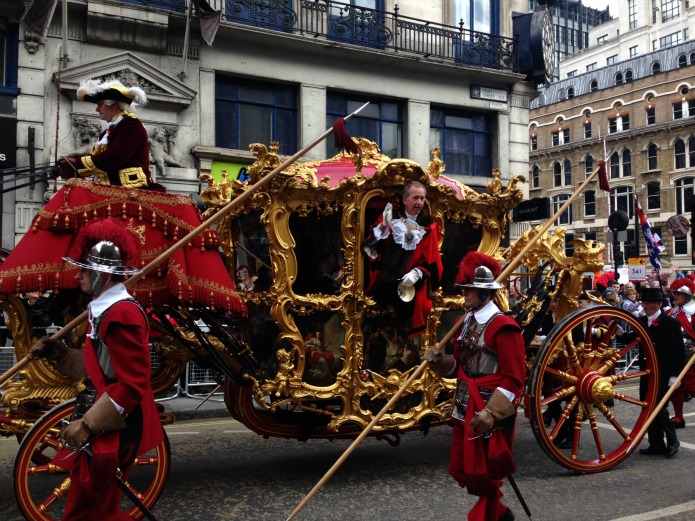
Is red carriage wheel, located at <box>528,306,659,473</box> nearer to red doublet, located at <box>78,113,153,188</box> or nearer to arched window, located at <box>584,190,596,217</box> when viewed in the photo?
red doublet, located at <box>78,113,153,188</box>

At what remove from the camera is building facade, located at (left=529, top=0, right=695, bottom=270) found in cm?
4522

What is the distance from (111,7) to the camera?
524 inches

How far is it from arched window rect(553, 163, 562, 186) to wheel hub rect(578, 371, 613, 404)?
160ft

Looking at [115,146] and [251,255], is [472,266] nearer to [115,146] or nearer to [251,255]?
[251,255]

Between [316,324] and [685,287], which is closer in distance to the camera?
[316,324]

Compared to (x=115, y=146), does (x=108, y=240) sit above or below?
below

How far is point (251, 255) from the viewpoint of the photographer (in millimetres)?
5953

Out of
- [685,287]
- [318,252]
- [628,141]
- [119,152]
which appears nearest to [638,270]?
[685,287]

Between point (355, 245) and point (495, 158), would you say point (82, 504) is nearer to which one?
point (355, 245)

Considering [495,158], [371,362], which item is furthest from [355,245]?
[495,158]

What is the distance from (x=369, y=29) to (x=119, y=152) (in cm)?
1236

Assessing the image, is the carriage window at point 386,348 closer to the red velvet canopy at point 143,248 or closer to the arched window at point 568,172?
the red velvet canopy at point 143,248

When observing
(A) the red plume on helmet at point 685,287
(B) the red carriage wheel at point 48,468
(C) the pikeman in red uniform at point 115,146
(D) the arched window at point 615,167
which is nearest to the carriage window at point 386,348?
(B) the red carriage wheel at point 48,468

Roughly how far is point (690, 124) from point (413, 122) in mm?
34307
